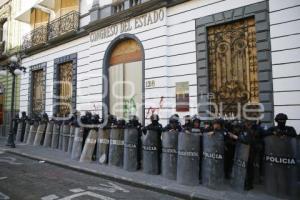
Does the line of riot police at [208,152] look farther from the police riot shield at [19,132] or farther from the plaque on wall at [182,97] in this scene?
the police riot shield at [19,132]

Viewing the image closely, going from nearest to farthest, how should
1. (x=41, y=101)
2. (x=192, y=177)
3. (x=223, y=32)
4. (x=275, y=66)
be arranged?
(x=192, y=177)
(x=275, y=66)
(x=223, y=32)
(x=41, y=101)

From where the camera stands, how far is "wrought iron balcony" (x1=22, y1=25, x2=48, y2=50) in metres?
19.1

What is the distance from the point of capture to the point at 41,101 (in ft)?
62.8

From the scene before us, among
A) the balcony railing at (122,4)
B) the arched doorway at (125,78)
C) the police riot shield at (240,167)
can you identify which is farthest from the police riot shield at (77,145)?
the balcony railing at (122,4)

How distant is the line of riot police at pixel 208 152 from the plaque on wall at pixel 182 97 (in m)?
1.99

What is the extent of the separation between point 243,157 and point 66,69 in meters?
13.0

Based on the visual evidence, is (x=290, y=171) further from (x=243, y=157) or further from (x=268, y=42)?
(x=268, y=42)

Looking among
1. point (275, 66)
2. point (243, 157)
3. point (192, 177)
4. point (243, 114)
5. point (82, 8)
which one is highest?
point (82, 8)

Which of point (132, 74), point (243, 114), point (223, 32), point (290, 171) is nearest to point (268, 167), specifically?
point (290, 171)

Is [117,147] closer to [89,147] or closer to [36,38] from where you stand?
[89,147]

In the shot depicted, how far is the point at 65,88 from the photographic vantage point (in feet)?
57.0

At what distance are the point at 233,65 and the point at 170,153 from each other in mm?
4013

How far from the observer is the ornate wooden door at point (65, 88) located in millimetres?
16938

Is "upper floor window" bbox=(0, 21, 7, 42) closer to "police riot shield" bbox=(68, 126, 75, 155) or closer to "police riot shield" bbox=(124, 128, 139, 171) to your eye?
"police riot shield" bbox=(68, 126, 75, 155)
